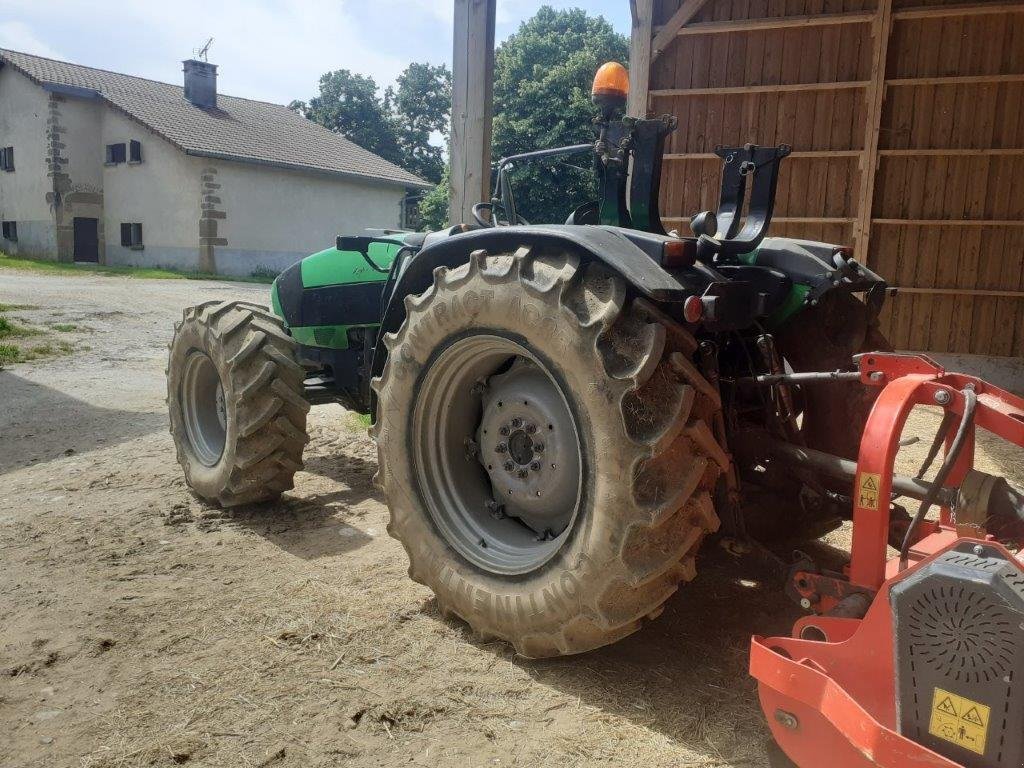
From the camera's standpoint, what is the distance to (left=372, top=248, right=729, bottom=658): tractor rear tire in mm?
2191

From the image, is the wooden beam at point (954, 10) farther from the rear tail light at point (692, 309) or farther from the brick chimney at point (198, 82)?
the brick chimney at point (198, 82)

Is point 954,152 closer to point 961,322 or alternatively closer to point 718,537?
point 961,322

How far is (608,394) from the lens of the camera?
86.7 inches

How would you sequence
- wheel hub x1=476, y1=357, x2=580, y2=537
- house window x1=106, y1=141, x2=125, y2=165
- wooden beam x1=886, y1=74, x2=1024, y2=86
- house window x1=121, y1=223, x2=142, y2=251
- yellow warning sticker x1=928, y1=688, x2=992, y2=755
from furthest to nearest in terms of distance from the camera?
house window x1=106, y1=141, x2=125, y2=165
house window x1=121, y1=223, x2=142, y2=251
wooden beam x1=886, y1=74, x2=1024, y2=86
wheel hub x1=476, y1=357, x2=580, y2=537
yellow warning sticker x1=928, y1=688, x2=992, y2=755

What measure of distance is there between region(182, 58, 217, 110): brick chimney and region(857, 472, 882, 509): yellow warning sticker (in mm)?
28828

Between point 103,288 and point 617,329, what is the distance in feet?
52.3

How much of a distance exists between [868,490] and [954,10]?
8.02 metres

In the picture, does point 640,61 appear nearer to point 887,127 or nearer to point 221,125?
point 887,127

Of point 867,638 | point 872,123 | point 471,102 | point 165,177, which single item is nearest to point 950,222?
point 872,123

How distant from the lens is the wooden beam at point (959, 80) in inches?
313

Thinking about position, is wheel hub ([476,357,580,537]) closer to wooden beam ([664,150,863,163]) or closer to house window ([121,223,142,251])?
wooden beam ([664,150,863,163])

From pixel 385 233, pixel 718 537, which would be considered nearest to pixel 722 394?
pixel 718 537

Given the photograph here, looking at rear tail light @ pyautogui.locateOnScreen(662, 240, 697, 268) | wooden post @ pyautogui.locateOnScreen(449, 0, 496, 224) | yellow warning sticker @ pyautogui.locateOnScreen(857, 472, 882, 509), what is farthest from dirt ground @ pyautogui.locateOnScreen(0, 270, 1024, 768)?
wooden post @ pyautogui.locateOnScreen(449, 0, 496, 224)

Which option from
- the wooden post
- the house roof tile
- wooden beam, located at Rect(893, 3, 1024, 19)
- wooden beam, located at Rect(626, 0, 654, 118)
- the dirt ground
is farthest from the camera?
the house roof tile
